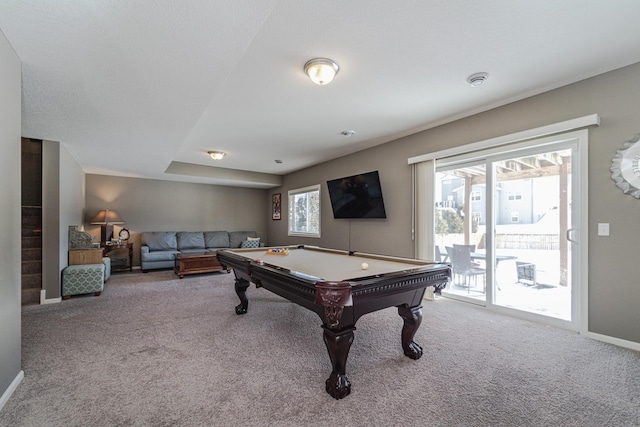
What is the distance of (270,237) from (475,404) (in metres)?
7.10

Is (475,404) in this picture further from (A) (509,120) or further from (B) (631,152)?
(A) (509,120)

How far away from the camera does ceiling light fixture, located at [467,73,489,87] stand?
253cm

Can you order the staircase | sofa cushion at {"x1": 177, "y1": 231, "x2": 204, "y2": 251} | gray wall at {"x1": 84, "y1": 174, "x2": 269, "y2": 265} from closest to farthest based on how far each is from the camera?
the staircase, gray wall at {"x1": 84, "y1": 174, "x2": 269, "y2": 265}, sofa cushion at {"x1": 177, "y1": 231, "x2": 204, "y2": 251}

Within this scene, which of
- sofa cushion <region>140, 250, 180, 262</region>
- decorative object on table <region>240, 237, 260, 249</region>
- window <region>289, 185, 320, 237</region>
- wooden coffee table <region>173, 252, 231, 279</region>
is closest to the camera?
wooden coffee table <region>173, 252, 231, 279</region>

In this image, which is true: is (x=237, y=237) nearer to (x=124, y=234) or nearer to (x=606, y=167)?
(x=124, y=234)

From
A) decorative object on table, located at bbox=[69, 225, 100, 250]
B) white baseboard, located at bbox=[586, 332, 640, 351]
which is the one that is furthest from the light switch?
decorative object on table, located at bbox=[69, 225, 100, 250]

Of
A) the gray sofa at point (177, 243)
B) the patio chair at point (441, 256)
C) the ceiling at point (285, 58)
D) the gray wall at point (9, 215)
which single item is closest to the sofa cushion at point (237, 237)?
the gray sofa at point (177, 243)

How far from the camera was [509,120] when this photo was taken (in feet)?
10.3

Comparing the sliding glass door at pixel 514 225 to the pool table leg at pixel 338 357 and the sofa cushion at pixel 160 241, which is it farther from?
the sofa cushion at pixel 160 241

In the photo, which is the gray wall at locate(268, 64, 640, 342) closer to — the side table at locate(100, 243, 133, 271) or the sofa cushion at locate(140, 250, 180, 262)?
the sofa cushion at locate(140, 250, 180, 262)

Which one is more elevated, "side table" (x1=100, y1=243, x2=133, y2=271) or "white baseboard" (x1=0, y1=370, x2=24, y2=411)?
"side table" (x1=100, y1=243, x2=133, y2=271)

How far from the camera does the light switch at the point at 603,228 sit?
8.25ft

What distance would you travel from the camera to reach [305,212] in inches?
271

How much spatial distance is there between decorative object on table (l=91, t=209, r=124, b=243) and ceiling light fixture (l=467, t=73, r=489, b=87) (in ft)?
22.3
